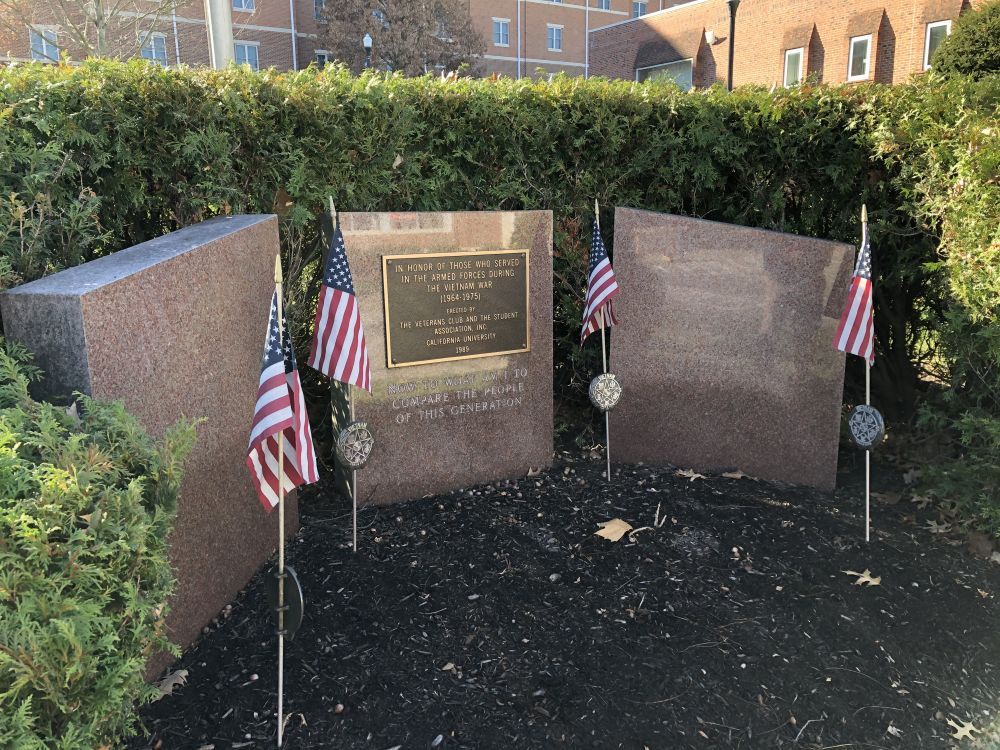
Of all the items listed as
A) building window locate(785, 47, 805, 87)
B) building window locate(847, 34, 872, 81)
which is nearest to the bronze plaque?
building window locate(847, 34, 872, 81)

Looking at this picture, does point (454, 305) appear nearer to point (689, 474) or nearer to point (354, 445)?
point (354, 445)

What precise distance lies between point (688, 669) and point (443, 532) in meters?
1.69

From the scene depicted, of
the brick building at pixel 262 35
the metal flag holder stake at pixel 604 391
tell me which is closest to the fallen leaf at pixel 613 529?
the metal flag holder stake at pixel 604 391

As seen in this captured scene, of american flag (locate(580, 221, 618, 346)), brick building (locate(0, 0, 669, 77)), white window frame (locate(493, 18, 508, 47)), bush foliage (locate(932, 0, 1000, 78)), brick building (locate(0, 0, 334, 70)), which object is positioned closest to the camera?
american flag (locate(580, 221, 618, 346))

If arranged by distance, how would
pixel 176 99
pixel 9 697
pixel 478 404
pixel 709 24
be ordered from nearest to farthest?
pixel 9 697, pixel 176 99, pixel 478 404, pixel 709 24

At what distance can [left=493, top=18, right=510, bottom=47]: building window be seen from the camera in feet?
142

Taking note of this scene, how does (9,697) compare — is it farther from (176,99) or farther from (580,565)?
(176,99)

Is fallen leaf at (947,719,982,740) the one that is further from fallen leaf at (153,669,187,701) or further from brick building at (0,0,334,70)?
brick building at (0,0,334,70)

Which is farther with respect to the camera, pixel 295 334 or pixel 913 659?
pixel 295 334

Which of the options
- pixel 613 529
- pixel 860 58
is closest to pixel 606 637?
pixel 613 529

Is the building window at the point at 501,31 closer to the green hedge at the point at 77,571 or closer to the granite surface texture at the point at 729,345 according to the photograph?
the granite surface texture at the point at 729,345

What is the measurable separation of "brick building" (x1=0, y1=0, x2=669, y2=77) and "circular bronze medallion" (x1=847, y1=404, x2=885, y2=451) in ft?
91.7

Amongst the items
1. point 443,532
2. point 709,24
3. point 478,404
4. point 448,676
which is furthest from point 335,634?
point 709,24

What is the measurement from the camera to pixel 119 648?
2219mm
